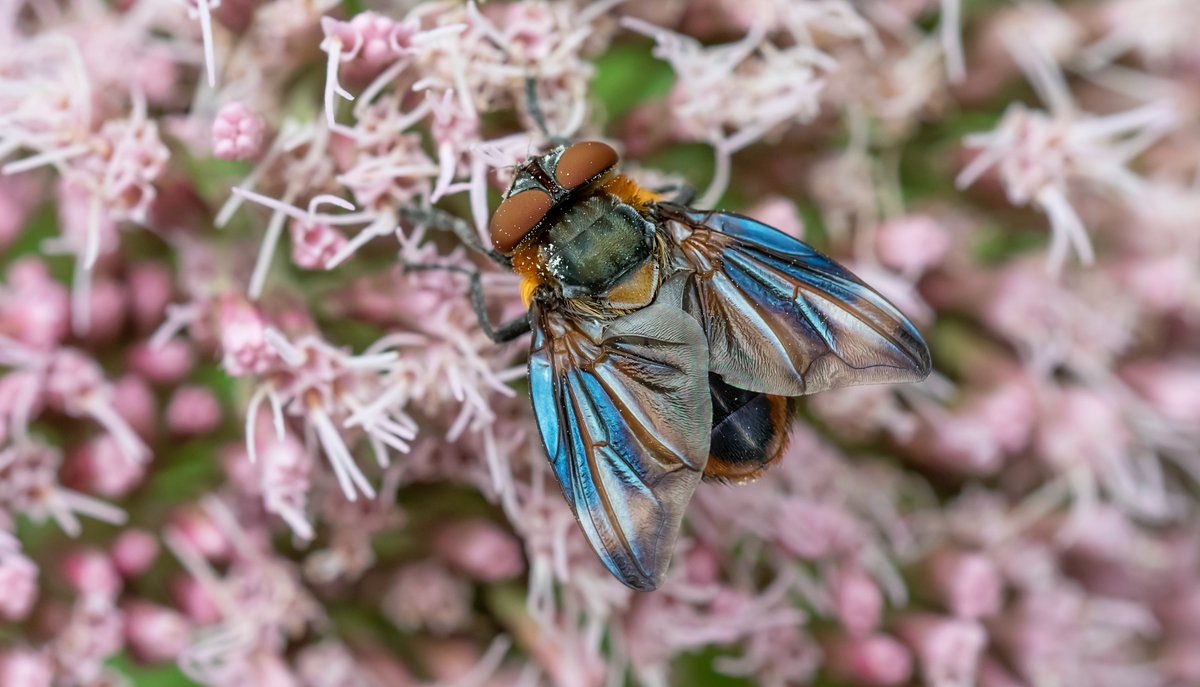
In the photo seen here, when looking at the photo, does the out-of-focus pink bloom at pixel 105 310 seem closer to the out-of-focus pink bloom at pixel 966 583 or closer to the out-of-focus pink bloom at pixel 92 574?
the out-of-focus pink bloom at pixel 92 574

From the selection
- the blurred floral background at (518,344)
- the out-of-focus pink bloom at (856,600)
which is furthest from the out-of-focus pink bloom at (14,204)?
the out-of-focus pink bloom at (856,600)

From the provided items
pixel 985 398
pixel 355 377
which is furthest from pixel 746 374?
pixel 985 398

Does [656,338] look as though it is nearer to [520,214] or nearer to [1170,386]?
[520,214]

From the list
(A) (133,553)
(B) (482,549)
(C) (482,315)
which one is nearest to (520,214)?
(C) (482,315)

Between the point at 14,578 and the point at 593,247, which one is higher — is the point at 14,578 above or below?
below

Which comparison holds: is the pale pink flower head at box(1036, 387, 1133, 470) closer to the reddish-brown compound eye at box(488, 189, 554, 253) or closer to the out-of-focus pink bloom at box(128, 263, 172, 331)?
the reddish-brown compound eye at box(488, 189, 554, 253)

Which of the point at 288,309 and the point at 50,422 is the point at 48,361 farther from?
the point at 288,309
